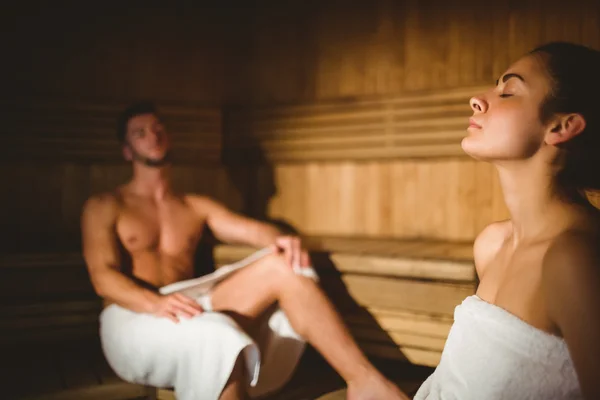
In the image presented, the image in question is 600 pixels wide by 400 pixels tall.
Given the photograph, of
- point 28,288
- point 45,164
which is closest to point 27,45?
point 45,164

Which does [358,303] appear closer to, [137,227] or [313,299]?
[313,299]

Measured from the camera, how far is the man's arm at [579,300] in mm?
990

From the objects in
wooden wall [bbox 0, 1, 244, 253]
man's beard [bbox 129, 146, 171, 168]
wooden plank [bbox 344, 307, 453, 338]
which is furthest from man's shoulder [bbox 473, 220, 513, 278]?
wooden wall [bbox 0, 1, 244, 253]

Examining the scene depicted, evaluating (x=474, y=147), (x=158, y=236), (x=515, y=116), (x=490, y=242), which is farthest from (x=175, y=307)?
(x=515, y=116)

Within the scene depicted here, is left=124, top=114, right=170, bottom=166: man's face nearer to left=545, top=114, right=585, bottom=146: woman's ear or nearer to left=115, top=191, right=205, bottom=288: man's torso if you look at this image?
left=115, top=191, right=205, bottom=288: man's torso

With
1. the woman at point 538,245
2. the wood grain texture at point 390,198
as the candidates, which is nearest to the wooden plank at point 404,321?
the wood grain texture at point 390,198

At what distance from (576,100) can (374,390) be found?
1255 millimetres

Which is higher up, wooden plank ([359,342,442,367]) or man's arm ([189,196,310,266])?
man's arm ([189,196,310,266])

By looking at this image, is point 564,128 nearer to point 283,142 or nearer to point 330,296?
point 330,296

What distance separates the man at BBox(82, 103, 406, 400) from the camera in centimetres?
209

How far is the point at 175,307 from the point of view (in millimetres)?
2223

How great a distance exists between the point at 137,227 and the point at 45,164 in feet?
3.58

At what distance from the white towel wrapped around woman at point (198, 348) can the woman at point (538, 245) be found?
91 cm

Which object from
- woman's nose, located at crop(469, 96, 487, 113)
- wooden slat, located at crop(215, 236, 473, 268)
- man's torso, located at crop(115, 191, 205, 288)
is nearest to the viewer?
woman's nose, located at crop(469, 96, 487, 113)
